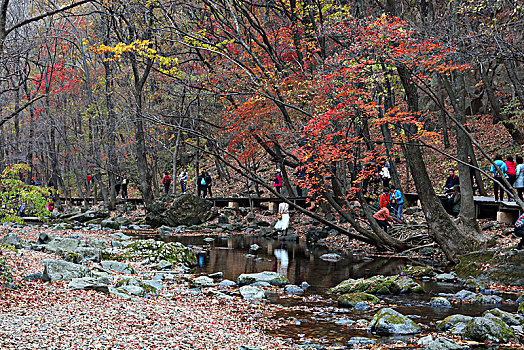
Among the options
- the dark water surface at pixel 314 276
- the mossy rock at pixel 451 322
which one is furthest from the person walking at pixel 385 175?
the mossy rock at pixel 451 322

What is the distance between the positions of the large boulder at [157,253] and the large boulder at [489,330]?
804 cm

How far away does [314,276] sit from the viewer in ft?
37.7

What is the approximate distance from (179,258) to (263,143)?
5615 mm

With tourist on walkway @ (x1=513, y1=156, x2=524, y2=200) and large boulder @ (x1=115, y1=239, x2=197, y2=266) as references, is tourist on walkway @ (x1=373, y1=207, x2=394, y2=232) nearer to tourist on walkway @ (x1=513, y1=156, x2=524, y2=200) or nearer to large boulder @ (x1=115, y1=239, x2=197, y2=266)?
tourist on walkway @ (x1=513, y1=156, x2=524, y2=200)

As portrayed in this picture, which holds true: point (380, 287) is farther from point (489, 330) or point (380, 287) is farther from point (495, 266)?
point (489, 330)

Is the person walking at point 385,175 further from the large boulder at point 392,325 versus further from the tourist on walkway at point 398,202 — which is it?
the large boulder at point 392,325

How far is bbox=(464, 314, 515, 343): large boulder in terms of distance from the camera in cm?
616

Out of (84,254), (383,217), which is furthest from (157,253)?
(383,217)

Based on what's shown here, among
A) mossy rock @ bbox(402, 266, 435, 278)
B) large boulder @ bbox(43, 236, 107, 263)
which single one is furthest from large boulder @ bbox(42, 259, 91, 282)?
mossy rock @ bbox(402, 266, 435, 278)

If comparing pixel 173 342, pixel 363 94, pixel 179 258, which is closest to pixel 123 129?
pixel 179 258

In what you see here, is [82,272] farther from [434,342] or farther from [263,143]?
[263,143]

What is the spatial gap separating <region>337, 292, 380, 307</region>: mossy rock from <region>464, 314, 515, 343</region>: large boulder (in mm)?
2267

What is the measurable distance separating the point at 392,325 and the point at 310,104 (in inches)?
340

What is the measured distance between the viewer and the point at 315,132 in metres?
12.6
